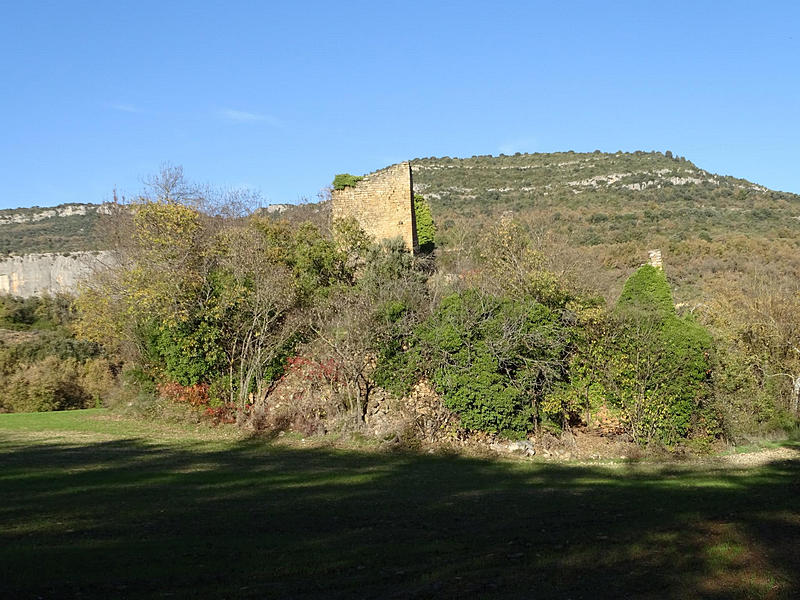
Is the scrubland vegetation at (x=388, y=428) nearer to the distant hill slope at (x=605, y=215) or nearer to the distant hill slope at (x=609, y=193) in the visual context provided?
the distant hill slope at (x=605, y=215)

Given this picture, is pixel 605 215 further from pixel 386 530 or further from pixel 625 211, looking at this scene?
pixel 386 530

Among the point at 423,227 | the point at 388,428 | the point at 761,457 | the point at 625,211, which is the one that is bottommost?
the point at 761,457

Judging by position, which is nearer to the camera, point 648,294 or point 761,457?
point 761,457

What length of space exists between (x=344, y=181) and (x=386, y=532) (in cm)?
2166

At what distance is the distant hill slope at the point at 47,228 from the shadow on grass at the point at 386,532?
46263 millimetres

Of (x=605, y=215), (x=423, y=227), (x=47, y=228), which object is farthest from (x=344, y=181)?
(x=47, y=228)

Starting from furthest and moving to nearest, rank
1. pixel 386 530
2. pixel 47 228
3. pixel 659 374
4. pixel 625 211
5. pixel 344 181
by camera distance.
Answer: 1. pixel 47 228
2. pixel 625 211
3. pixel 344 181
4. pixel 659 374
5. pixel 386 530

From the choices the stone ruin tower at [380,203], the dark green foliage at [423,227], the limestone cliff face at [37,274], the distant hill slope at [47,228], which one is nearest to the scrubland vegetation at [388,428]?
the stone ruin tower at [380,203]

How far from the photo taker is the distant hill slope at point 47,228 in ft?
195

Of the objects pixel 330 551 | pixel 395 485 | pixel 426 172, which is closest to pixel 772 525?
pixel 330 551

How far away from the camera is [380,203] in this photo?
29141mm

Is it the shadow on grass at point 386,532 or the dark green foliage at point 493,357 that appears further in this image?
the dark green foliage at point 493,357

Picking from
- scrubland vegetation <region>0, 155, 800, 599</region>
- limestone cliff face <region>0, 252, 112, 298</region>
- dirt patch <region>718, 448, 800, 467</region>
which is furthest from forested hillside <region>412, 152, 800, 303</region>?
limestone cliff face <region>0, 252, 112, 298</region>

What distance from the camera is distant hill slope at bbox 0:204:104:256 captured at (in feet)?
195
